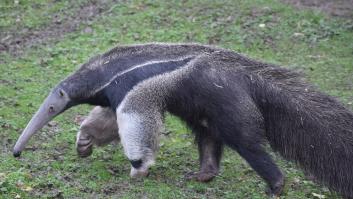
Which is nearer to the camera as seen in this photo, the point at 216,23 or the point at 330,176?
the point at 330,176

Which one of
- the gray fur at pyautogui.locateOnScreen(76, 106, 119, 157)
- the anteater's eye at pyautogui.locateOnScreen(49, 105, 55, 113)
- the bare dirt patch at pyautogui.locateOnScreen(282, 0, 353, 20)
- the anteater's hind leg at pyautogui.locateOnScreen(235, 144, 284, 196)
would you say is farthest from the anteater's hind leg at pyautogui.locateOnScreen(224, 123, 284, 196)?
the bare dirt patch at pyautogui.locateOnScreen(282, 0, 353, 20)

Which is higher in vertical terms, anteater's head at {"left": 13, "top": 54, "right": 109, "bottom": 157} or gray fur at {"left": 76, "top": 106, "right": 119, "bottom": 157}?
anteater's head at {"left": 13, "top": 54, "right": 109, "bottom": 157}

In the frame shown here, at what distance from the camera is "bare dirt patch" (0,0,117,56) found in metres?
12.6

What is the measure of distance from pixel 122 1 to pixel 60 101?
6846 millimetres

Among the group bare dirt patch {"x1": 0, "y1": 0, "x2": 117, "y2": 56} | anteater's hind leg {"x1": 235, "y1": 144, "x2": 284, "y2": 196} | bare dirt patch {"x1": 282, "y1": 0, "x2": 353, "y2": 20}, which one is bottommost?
bare dirt patch {"x1": 282, "y1": 0, "x2": 353, "y2": 20}

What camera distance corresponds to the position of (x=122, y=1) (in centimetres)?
1428

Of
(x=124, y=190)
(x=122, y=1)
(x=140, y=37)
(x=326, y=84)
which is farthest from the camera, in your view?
(x=122, y=1)

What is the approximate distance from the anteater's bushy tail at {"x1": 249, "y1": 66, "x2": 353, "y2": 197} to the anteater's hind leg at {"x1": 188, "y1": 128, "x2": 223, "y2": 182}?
83cm

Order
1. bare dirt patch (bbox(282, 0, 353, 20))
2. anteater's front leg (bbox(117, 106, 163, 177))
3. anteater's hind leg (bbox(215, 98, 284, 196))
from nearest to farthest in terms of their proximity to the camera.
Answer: anteater's hind leg (bbox(215, 98, 284, 196)), anteater's front leg (bbox(117, 106, 163, 177)), bare dirt patch (bbox(282, 0, 353, 20))

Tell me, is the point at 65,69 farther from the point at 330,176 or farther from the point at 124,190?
the point at 330,176

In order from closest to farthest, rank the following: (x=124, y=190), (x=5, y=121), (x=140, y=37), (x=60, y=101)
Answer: (x=124, y=190)
(x=60, y=101)
(x=5, y=121)
(x=140, y=37)

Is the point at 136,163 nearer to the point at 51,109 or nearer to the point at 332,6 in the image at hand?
the point at 51,109

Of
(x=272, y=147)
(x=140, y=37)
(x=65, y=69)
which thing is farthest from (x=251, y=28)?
(x=272, y=147)

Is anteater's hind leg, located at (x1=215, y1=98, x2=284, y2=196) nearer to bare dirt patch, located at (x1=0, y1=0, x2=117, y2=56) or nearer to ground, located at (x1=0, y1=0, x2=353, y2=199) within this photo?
ground, located at (x1=0, y1=0, x2=353, y2=199)
